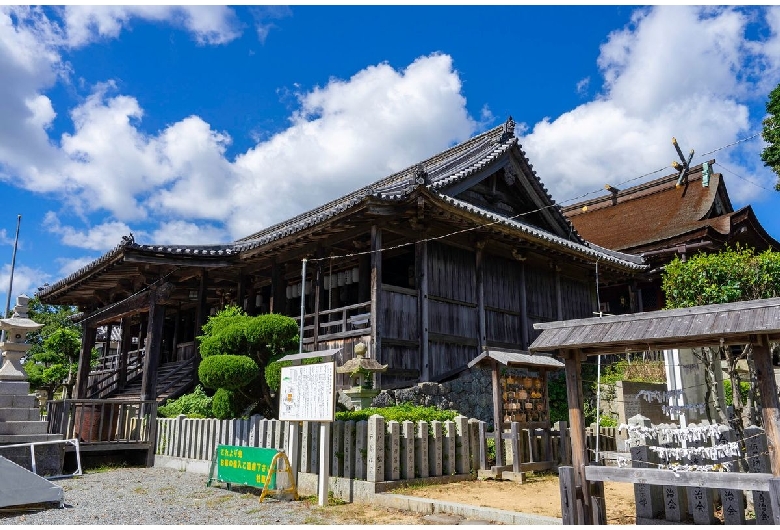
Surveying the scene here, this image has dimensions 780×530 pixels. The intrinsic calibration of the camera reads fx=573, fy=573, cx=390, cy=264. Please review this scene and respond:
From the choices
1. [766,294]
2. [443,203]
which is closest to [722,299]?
[766,294]

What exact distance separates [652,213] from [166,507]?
23974 mm

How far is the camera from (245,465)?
31.2ft

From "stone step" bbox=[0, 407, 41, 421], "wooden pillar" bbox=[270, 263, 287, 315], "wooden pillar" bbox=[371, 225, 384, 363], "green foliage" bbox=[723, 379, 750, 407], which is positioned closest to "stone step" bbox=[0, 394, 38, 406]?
"stone step" bbox=[0, 407, 41, 421]

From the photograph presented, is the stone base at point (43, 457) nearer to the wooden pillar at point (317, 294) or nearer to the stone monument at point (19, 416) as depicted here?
the stone monument at point (19, 416)

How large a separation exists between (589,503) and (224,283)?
54.4 ft

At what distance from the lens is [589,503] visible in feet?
19.4

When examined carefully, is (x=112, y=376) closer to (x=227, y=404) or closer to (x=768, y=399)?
(x=227, y=404)

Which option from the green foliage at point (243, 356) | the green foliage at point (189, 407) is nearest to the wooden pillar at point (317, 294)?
the green foliage at point (243, 356)

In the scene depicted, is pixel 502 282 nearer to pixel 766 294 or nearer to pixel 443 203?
pixel 443 203

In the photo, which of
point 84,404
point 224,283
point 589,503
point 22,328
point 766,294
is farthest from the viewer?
point 224,283

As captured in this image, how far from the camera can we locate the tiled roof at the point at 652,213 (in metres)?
22.7

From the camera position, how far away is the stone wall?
12.5 metres

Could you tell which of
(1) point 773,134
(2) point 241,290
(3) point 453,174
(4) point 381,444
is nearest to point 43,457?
(4) point 381,444

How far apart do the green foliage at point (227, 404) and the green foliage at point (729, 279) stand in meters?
9.27
